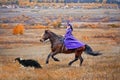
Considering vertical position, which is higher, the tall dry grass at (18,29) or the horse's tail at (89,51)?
the tall dry grass at (18,29)

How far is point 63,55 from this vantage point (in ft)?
17.0

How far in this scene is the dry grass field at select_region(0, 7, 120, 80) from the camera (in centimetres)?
502

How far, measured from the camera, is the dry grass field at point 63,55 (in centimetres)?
Result: 502

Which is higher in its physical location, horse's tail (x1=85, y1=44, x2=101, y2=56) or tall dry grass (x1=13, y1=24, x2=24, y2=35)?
tall dry grass (x1=13, y1=24, x2=24, y2=35)

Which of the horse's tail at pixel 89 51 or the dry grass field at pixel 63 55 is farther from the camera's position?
the horse's tail at pixel 89 51

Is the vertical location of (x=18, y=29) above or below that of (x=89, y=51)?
above

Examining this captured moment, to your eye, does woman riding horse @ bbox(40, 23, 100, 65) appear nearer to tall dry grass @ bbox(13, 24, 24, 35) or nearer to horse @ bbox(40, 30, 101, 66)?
horse @ bbox(40, 30, 101, 66)

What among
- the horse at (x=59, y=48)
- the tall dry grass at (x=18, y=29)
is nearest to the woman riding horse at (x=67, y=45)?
the horse at (x=59, y=48)

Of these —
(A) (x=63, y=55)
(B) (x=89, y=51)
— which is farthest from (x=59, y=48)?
(B) (x=89, y=51)

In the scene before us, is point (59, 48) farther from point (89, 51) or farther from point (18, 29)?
point (18, 29)

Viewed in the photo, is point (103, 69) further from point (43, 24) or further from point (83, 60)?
point (43, 24)

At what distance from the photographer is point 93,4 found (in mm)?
5461

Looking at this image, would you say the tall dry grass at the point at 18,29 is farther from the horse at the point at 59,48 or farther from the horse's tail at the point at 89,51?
the horse's tail at the point at 89,51

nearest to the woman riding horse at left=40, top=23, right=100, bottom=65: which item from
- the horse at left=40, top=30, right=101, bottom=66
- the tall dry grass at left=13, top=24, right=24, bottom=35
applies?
the horse at left=40, top=30, right=101, bottom=66
